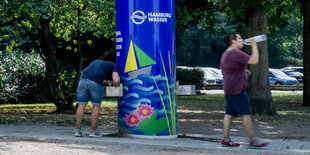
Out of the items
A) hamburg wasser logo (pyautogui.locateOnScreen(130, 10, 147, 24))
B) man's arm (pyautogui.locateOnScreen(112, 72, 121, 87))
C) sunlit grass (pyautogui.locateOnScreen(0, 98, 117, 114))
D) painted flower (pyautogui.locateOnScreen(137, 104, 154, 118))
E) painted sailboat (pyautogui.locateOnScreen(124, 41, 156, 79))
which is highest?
hamburg wasser logo (pyautogui.locateOnScreen(130, 10, 147, 24))

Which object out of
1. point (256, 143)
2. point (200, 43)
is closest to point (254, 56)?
point (256, 143)

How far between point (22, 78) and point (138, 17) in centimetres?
1532

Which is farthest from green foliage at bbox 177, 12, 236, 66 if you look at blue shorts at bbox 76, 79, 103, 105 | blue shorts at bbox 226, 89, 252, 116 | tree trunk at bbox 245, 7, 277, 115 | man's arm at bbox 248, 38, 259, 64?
man's arm at bbox 248, 38, 259, 64

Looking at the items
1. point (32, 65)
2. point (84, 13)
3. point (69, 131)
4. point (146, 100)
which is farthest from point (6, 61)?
point (146, 100)

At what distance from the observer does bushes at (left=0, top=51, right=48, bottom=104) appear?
76.2 ft

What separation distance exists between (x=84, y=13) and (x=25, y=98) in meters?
9.26

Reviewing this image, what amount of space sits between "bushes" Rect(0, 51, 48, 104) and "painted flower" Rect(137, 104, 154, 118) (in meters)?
14.3

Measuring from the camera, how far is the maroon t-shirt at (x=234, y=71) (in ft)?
25.8

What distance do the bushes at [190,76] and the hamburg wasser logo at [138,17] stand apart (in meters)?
22.6

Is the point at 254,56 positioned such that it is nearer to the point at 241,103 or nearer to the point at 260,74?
the point at 241,103

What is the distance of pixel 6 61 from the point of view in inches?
915

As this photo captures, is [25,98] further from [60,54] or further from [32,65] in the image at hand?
[60,54]

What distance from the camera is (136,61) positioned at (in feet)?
31.0

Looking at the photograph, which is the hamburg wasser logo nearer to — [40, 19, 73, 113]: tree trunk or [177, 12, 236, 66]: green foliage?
[40, 19, 73, 113]: tree trunk
